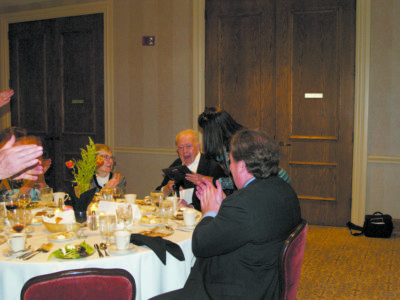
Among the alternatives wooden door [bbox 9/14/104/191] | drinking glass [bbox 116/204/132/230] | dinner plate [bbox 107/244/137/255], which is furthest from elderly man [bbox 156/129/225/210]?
wooden door [bbox 9/14/104/191]

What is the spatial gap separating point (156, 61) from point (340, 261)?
11.8 ft

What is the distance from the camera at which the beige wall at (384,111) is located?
4898mm

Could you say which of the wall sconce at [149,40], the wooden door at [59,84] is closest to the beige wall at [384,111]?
the wall sconce at [149,40]

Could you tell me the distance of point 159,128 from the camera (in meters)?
6.01

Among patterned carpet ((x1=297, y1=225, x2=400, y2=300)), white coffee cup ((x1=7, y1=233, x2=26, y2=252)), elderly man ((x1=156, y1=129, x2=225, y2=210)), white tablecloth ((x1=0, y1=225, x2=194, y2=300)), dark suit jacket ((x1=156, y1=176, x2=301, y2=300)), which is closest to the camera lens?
dark suit jacket ((x1=156, y1=176, x2=301, y2=300))

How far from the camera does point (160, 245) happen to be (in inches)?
82.4

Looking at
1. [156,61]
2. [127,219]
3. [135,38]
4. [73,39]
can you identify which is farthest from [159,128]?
[127,219]

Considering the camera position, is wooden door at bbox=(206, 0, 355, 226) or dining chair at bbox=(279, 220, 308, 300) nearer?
dining chair at bbox=(279, 220, 308, 300)

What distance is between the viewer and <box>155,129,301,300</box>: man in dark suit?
1.76 m

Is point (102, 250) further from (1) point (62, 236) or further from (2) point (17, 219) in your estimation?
(2) point (17, 219)

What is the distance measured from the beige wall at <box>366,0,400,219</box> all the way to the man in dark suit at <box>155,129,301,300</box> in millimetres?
3503

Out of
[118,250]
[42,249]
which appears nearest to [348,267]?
[118,250]

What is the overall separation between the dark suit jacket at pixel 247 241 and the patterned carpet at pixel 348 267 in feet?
5.35

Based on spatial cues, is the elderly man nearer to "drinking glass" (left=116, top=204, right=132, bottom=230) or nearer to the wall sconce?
"drinking glass" (left=116, top=204, right=132, bottom=230)
